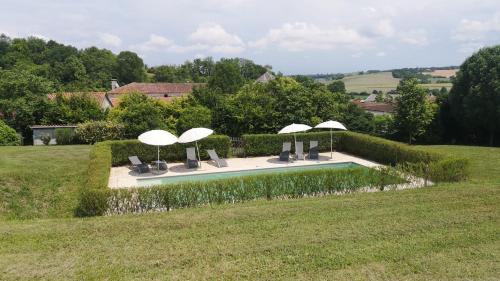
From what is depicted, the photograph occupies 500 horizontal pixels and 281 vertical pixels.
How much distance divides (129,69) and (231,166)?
77937mm

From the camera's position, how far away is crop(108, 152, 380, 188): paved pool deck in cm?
1602

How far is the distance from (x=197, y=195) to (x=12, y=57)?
74.5 metres

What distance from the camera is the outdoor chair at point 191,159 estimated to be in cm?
1775

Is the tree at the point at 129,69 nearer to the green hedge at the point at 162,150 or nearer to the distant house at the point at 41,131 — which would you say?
the distant house at the point at 41,131

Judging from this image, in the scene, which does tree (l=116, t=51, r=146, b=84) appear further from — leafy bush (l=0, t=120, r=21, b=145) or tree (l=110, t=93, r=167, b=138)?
tree (l=110, t=93, r=167, b=138)

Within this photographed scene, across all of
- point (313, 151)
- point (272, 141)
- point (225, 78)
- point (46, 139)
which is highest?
point (225, 78)

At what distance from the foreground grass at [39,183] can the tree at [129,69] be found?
7400 cm

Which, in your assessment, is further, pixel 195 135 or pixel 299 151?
pixel 299 151

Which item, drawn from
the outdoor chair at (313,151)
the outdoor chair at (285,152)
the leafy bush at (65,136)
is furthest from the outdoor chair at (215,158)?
the leafy bush at (65,136)

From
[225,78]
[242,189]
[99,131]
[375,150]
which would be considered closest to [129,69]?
[225,78]

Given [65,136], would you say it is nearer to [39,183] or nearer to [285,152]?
[39,183]

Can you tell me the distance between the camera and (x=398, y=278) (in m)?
5.73

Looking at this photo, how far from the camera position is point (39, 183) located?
44.5ft

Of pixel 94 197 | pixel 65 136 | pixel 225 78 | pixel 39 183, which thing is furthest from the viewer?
pixel 225 78
